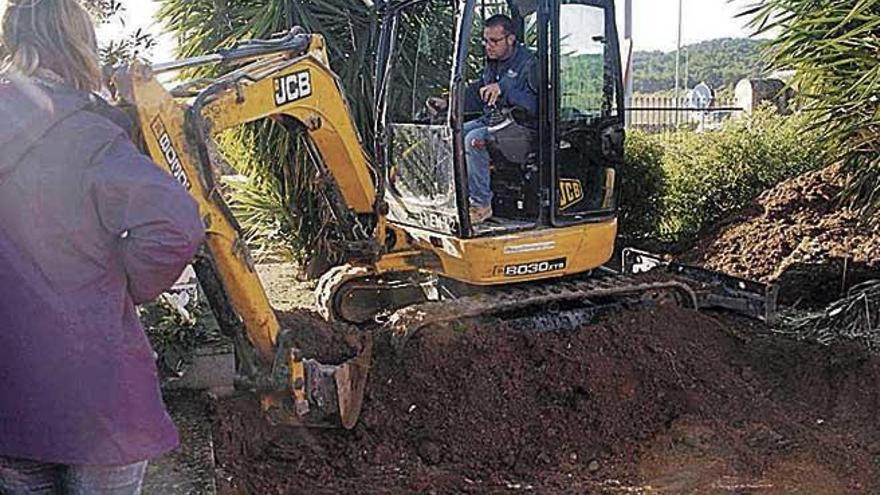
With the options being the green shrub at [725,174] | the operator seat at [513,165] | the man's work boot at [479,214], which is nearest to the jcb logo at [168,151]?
the man's work boot at [479,214]

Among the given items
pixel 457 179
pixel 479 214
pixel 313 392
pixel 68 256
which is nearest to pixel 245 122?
pixel 313 392

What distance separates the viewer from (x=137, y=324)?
232 cm

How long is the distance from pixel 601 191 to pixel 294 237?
3784 mm

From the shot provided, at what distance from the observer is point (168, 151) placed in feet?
12.6

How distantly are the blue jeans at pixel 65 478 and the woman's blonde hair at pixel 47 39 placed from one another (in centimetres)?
85

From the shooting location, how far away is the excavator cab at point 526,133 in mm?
5664

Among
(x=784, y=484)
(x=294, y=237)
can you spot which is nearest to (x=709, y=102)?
(x=294, y=237)

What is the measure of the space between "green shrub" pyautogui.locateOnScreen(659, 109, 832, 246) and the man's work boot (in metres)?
4.96

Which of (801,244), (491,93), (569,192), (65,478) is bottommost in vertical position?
(801,244)

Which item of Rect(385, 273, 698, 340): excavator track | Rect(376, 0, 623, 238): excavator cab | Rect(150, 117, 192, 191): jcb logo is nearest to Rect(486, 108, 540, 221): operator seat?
Rect(376, 0, 623, 238): excavator cab

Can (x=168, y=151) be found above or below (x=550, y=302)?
above

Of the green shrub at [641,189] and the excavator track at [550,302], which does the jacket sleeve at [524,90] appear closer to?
the excavator track at [550,302]

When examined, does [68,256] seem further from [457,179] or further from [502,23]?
[502,23]

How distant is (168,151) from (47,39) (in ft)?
5.17
